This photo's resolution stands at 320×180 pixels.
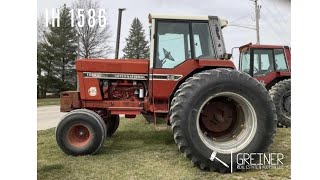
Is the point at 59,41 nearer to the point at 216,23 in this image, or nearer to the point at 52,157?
the point at 52,157

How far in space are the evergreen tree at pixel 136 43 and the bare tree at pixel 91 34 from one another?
226mm

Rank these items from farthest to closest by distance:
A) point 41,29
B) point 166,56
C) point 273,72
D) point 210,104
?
point 273,72
point 166,56
point 210,104
point 41,29

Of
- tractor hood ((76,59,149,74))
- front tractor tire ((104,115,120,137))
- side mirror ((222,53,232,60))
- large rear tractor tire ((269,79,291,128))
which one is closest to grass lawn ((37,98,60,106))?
tractor hood ((76,59,149,74))

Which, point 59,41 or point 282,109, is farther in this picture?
point 282,109

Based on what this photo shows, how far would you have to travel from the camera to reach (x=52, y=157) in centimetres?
379

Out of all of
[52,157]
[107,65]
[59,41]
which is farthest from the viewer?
[107,65]

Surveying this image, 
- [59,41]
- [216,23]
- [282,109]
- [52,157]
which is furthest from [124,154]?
[282,109]

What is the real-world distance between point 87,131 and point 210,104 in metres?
1.42

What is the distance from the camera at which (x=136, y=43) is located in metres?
4.05

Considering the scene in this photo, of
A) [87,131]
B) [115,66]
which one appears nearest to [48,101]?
[87,131]

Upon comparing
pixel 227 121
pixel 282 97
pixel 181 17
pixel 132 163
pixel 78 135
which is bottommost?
pixel 132 163

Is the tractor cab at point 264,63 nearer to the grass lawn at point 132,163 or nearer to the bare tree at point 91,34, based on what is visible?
the grass lawn at point 132,163

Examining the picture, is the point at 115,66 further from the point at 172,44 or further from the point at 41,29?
the point at 41,29

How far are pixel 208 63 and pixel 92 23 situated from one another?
4.38 feet
